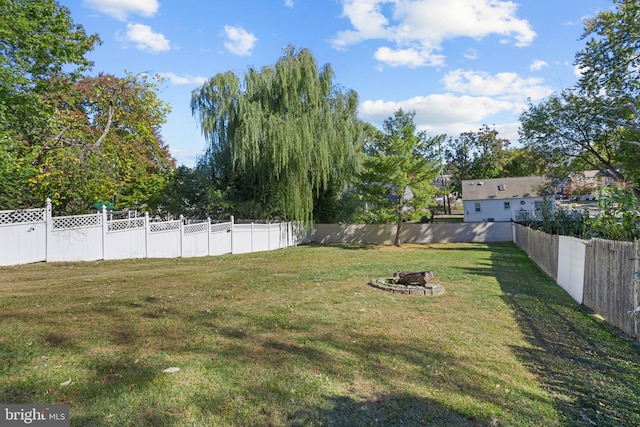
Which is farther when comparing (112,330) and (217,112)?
(217,112)

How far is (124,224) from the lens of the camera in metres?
12.2

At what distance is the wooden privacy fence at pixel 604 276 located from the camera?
16.1 ft

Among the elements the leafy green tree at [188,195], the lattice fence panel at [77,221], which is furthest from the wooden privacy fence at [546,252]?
the leafy green tree at [188,195]

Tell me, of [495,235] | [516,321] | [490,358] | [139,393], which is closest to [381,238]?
[495,235]

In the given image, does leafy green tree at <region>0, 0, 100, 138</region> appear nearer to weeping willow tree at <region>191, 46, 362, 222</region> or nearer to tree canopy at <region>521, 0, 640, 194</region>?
weeping willow tree at <region>191, 46, 362, 222</region>

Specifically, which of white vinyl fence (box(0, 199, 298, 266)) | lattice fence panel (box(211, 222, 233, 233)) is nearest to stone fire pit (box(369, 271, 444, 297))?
white vinyl fence (box(0, 199, 298, 266))

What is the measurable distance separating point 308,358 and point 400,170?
16881 millimetres

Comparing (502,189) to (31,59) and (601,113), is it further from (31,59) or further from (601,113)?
(31,59)

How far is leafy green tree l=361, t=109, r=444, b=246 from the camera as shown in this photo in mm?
19591

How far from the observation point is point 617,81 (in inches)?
679

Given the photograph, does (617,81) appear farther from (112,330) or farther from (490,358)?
(112,330)

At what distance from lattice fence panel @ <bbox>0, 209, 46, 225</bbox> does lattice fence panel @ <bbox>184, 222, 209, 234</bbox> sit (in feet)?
15.2

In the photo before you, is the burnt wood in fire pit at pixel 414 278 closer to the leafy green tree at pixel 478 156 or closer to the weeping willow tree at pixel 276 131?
the weeping willow tree at pixel 276 131

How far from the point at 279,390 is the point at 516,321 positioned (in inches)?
164
